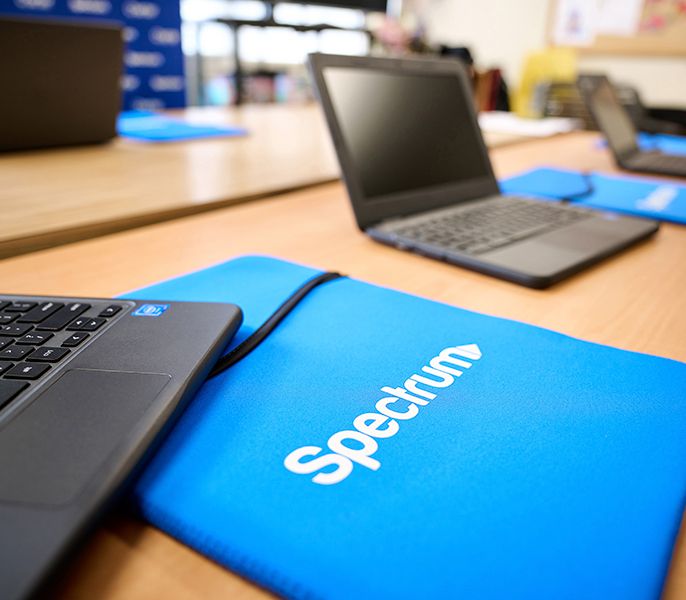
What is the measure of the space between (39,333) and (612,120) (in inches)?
57.5

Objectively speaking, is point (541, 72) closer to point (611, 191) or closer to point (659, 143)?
point (659, 143)

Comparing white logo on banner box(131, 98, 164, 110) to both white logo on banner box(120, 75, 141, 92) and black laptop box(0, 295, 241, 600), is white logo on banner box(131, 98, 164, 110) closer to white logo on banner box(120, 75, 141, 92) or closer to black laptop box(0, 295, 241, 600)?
white logo on banner box(120, 75, 141, 92)

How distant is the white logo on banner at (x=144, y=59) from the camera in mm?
2725

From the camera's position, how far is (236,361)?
1.39 ft

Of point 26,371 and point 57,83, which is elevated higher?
point 57,83

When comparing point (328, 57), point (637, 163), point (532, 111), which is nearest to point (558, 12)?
point (532, 111)

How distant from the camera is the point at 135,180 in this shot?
95 cm

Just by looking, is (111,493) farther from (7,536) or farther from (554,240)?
(554,240)

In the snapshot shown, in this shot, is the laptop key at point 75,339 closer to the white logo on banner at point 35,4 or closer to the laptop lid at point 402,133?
the laptop lid at point 402,133

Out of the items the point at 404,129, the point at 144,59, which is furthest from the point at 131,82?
the point at 404,129

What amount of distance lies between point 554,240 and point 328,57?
374 mm

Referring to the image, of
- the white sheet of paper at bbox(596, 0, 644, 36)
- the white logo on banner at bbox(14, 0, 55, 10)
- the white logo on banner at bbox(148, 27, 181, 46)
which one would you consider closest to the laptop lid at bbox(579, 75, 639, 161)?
the white logo on banner at bbox(148, 27, 181, 46)

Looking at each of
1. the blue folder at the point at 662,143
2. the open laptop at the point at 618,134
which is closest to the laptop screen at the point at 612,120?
the open laptop at the point at 618,134

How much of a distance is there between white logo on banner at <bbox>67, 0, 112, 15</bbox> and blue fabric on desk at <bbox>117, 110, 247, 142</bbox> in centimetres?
142
